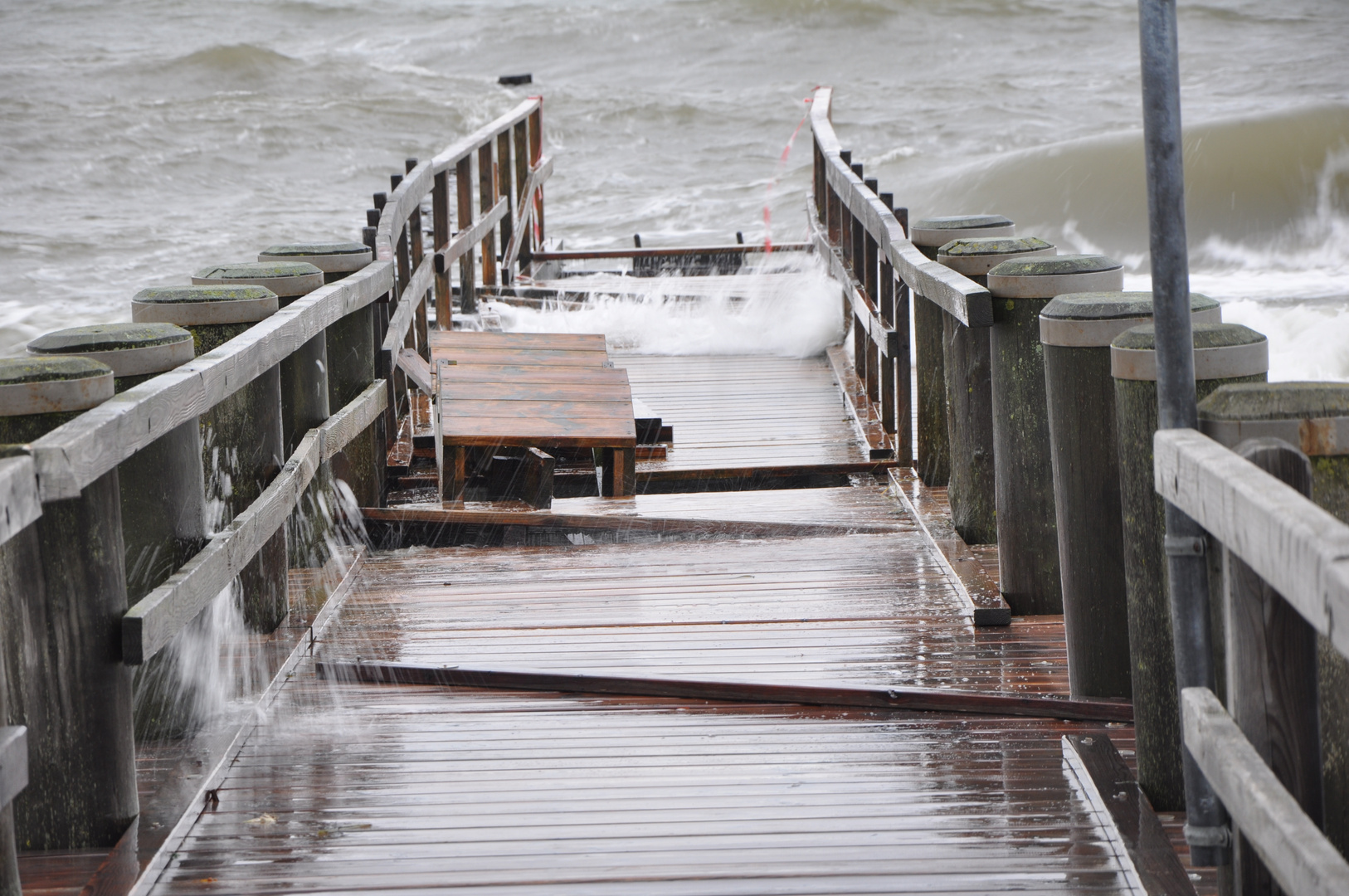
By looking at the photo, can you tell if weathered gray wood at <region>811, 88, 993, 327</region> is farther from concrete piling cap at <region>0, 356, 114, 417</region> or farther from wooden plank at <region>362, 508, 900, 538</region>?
concrete piling cap at <region>0, 356, 114, 417</region>

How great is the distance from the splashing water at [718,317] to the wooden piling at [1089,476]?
5424 mm

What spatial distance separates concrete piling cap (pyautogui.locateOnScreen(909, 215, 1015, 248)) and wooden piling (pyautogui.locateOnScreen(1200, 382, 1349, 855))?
11.0 feet

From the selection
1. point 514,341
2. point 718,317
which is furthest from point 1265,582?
point 718,317

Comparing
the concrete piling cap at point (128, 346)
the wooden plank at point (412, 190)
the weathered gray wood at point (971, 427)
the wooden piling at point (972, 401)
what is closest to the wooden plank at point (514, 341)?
the wooden plank at point (412, 190)

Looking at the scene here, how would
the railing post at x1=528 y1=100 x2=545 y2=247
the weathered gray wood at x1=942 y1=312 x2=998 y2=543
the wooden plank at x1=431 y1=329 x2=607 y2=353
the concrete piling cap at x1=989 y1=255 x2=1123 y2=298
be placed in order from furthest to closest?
1. the railing post at x1=528 y1=100 x2=545 y2=247
2. the wooden plank at x1=431 y1=329 x2=607 y2=353
3. the weathered gray wood at x1=942 y1=312 x2=998 y2=543
4. the concrete piling cap at x1=989 y1=255 x2=1123 y2=298

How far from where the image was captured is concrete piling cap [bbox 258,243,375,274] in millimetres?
5137

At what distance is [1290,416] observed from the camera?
192 centimetres

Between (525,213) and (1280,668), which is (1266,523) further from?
(525,213)

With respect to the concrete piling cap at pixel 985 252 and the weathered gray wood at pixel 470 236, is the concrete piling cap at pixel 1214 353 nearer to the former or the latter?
the concrete piling cap at pixel 985 252

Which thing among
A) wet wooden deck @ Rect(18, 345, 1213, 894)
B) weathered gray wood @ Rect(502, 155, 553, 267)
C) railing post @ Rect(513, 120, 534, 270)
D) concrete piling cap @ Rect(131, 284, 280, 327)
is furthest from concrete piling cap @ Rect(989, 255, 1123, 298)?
railing post @ Rect(513, 120, 534, 270)

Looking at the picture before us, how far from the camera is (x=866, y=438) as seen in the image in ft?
20.3

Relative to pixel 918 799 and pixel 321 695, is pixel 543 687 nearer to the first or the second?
pixel 321 695

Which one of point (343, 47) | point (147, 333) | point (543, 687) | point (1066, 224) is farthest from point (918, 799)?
point (343, 47)

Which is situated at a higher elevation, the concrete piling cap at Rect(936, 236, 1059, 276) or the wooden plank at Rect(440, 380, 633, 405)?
the concrete piling cap at Rect(936, 236, 1059, 276)
